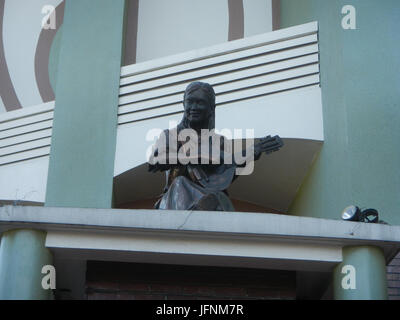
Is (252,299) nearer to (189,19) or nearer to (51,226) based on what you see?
(51,226)

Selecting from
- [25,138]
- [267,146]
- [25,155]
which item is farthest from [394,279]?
[25,138]

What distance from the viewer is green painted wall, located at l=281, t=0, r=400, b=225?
36.6ft

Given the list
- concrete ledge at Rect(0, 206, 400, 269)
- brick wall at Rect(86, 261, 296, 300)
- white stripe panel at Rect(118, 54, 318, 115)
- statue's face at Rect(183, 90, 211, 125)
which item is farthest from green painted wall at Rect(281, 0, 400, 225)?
concrete ledge at Rect(0, 206, 400, 269)

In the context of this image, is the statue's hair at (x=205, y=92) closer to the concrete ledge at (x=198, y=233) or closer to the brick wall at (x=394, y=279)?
the concrete ledge at (x=198, y=233)

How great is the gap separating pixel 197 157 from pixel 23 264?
74.1 inches

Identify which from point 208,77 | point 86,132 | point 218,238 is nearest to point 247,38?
point 208,77

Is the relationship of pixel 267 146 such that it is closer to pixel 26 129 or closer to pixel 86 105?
pixel 86 105

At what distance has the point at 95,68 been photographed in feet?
41.8

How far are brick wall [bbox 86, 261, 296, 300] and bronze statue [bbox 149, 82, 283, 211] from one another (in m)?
0.58

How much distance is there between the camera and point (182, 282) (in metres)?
8.01

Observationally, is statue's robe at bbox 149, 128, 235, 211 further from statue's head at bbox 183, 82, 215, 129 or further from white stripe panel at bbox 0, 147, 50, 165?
white stripe panel at bbox 0, 147, 50, 165

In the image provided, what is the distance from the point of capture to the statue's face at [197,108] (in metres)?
8.77
